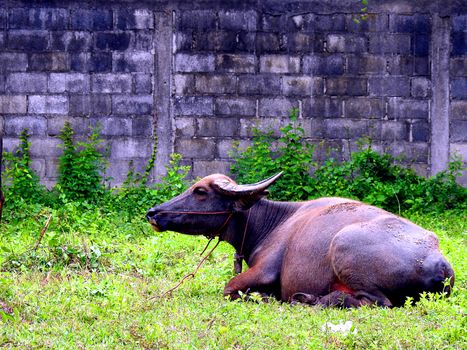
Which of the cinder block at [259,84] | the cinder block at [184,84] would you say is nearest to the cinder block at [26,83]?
the cinder block at [184,84]

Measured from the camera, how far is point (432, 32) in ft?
37.7

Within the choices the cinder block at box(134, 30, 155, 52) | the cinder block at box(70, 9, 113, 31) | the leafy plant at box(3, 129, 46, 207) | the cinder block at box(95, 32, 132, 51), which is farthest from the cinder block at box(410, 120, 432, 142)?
the leafy plant at box(3, 129, 46, 207)

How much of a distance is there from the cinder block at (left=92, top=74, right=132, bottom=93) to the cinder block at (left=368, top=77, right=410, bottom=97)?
120 inches

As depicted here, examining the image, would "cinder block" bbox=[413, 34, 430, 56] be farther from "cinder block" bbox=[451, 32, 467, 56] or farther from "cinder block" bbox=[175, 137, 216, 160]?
"cinder block" bbox=[175, 137, 216, 160]

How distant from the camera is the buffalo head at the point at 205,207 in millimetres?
7230

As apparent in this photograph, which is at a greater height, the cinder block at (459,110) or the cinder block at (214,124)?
the cinder block at (459,110)

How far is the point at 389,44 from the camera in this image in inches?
452

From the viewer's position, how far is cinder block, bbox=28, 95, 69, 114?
1136cm

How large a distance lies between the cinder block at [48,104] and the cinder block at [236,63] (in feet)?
6.45

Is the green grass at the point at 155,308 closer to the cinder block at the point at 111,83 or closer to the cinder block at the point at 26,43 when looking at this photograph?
the cinder block at the point at 111,83

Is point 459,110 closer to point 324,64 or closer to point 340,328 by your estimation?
point 324,64

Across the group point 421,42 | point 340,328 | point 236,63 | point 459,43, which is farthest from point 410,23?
point 340,328

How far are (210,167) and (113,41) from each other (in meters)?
1.97

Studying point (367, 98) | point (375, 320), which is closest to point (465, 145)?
point (367, 98)
